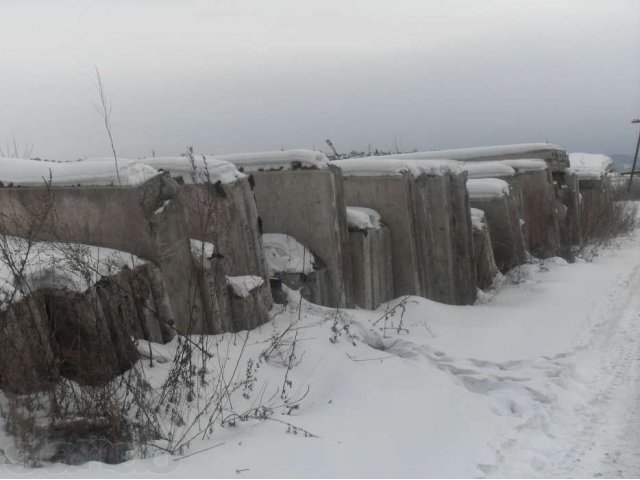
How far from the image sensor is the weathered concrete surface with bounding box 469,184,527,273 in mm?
10820

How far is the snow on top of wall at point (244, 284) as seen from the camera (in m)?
5.32

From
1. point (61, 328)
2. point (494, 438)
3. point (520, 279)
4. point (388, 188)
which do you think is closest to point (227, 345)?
point (61, 328)

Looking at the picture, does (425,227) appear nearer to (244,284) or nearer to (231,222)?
(231,222)

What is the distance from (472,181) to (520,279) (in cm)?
227

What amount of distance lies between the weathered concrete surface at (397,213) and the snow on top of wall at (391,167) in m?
0.07

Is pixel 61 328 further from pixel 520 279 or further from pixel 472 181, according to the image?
pixel 472 181

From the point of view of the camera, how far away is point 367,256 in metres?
Result: 7.32

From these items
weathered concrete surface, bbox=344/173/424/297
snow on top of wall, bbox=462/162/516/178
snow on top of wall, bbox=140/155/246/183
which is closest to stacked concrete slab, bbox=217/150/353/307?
snow on top of wall, bbox=140/155/246/183

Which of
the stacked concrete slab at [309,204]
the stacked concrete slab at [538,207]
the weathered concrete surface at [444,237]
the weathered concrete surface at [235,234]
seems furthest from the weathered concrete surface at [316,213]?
the stacked concrete slab at [538,207]

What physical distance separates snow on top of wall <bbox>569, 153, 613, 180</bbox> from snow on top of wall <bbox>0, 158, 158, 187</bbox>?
62.3 ft

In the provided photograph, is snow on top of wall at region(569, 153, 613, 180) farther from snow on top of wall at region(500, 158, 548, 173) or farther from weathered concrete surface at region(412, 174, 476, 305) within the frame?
weathered concrete surface at region(412, 174, 476, 305)

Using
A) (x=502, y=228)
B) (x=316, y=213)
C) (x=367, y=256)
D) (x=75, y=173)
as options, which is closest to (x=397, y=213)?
(x=367, y=256)

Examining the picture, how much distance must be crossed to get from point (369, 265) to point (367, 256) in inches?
5.4

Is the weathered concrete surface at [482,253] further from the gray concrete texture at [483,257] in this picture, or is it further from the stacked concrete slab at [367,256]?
the stacked concrete slab at [367,256]
